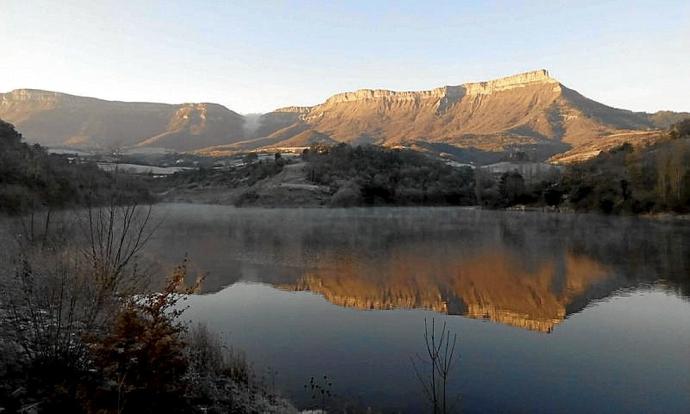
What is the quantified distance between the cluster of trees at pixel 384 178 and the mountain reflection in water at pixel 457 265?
57.5 metres

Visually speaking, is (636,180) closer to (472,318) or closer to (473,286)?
(473,286)

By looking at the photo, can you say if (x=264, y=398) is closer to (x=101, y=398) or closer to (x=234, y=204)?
(x=101, y=398)

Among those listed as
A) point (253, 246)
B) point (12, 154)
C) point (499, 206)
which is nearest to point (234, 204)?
point (499, 206)

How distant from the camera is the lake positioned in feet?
30.8

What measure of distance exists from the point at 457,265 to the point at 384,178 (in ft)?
267

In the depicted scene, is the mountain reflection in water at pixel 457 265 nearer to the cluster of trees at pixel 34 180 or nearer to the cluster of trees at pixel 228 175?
the cluster of trees at pixel 34 180

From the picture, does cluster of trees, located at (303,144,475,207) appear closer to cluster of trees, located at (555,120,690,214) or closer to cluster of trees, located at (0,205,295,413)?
cluster of trees, located at (555,120,690,214)

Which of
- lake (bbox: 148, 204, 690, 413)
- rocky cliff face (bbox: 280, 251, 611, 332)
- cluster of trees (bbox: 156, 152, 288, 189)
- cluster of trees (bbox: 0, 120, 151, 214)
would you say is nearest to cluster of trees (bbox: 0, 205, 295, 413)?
lake (bbox: 148, 204, 690, 413)

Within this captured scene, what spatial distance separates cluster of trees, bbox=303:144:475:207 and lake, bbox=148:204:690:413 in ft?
225

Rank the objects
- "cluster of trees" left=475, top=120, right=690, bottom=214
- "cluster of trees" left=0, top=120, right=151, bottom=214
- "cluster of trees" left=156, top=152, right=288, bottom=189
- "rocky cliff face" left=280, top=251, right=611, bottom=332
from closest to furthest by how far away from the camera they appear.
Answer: "rocky cliff face" left=280, top=251, right=611, bottom=332 < "cluster of trees" left=0, top=120, right=151, bottom=214 < "cluster of trees" left=475, top=120, right=690, bottom=214 < "cluster of trees" left=156, top=152, right=288, bottom=189

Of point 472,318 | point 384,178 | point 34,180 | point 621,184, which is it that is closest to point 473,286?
point 472,318

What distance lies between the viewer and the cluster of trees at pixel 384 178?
102 meters

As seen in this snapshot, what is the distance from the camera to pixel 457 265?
82.8 feet

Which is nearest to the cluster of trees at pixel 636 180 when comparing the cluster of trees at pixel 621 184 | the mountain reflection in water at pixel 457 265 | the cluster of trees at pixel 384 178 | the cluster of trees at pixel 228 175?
the cluster of trees at pixel 621 184
